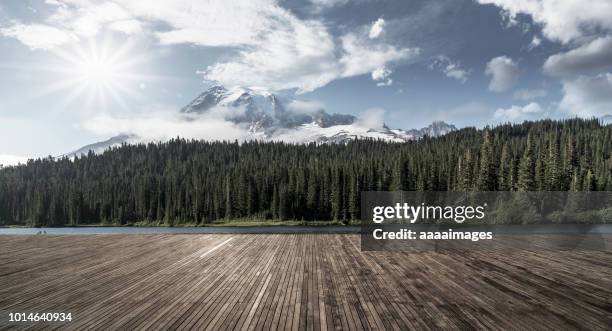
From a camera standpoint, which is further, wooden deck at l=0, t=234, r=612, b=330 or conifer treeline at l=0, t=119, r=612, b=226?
conifer treeline at l=0, t=119, r=612, b=226

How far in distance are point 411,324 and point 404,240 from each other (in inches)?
531

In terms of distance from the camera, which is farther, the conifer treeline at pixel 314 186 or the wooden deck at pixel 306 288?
the conifer treeline at pixel 314 186

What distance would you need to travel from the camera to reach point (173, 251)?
2092 cm

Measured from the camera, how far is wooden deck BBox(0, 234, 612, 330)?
10219 mm

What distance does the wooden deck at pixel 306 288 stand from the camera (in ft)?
33.5

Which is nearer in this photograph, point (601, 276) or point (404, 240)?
point (601, 276)

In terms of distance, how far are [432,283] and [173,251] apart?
14650 mm

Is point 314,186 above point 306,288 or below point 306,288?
above

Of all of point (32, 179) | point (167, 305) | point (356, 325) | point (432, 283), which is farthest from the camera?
point (32, 179)

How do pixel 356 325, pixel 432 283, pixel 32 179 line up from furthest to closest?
pixel 32 179 → pixel 432 283 → pixel 356 325

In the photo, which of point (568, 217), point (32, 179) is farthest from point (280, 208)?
point (32, 179)

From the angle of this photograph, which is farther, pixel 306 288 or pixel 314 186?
pixel 314 186

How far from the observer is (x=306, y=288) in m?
13.1

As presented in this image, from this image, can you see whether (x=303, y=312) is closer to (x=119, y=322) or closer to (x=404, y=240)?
(x=119, y=322)
